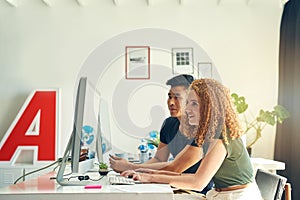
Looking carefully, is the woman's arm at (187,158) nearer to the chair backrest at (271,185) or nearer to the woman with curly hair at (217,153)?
the woman with curly hair at (217,153)

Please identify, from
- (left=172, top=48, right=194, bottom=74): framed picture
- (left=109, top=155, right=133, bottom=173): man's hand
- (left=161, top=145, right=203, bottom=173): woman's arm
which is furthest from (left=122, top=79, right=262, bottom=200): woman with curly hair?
(left=172, top=48, right=194, bottom=74): framed picture

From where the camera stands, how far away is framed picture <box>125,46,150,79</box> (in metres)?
4.16

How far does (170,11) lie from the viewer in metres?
4.18

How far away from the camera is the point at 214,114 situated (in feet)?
6.43

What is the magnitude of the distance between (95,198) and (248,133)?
2.84m

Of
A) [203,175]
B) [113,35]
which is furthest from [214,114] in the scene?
[113,35]

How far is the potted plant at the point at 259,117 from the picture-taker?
3662 mm

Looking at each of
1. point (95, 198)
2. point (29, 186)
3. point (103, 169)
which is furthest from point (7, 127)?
point (95, 198)

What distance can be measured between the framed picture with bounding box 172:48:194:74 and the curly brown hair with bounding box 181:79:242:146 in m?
2.12

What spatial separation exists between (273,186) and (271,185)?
3 cm

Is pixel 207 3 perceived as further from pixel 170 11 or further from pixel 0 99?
pixel 0 99

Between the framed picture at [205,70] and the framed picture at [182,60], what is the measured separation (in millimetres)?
83

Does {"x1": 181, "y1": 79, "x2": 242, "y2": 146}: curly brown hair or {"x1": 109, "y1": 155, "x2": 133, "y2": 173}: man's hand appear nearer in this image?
{"x1": 181, "y1": 79, "x2": 242, "y2": 146}: curly brown hair

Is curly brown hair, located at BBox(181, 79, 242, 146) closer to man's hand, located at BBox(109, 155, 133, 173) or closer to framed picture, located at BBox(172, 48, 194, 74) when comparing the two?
man's hand, located at BBox(109, 155, 133, 173)
